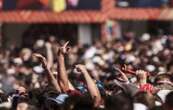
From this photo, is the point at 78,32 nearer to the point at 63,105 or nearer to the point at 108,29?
the point at 108,29

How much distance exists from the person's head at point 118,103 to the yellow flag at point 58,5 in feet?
70.9

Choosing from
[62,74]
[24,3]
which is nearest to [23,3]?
[24,3]

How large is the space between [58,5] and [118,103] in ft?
72.0

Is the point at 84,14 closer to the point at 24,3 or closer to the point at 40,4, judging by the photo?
the point at 40,4

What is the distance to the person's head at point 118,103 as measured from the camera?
273 inches

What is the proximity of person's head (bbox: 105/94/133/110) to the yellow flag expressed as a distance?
851 inches

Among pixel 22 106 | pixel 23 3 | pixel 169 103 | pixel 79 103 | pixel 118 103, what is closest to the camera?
pixel 118 103

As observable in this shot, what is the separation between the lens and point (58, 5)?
28.8 m

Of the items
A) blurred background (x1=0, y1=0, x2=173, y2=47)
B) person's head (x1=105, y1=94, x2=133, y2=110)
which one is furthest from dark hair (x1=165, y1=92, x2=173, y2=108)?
blurred background (x1=0, y1=0, x2=173, y2=47)

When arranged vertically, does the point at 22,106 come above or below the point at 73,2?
below

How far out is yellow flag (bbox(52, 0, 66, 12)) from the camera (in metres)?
28.7

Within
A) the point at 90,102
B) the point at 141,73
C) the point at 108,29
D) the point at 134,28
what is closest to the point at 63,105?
the point at 90,102

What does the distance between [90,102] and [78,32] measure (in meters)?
22.1

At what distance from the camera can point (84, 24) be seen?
2981 cm
